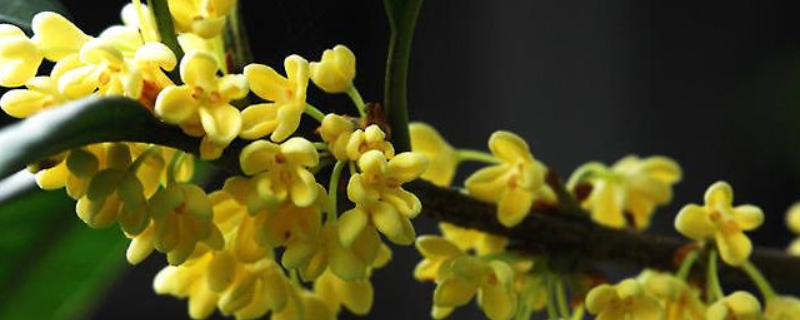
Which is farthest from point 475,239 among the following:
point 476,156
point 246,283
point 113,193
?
point 113,193

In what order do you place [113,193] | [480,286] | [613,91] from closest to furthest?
[113,193] < [480,286] < [613,91]

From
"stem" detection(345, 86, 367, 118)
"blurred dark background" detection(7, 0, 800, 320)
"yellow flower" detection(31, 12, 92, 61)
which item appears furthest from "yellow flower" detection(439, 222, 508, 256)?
"blurred dark background" detection(7, 0, 800, 320)

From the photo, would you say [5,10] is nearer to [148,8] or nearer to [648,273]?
[148,8]

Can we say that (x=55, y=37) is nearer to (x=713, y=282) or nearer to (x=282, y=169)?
(x=282, y=169)

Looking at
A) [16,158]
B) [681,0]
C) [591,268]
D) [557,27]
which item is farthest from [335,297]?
[681,0]

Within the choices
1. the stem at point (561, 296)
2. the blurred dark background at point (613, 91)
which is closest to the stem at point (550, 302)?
the stem at point (561, 296)

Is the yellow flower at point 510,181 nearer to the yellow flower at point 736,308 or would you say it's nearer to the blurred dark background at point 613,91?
the yellow flower at point 736,308
